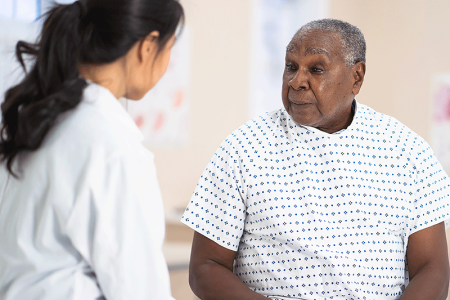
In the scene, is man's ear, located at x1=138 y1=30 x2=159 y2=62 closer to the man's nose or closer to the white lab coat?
the white lab coat

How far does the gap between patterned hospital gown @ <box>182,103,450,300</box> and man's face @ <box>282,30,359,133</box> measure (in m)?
0.08

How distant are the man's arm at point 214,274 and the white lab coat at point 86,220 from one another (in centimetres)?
59

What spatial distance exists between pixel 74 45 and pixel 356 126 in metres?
1.02

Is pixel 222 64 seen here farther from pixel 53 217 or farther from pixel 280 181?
pixel 53 217

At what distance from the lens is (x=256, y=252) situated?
1.44 meters

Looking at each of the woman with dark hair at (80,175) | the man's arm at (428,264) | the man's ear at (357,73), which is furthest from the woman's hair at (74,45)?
the man's arm at (428,264)

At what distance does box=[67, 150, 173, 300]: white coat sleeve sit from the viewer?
0.75 m

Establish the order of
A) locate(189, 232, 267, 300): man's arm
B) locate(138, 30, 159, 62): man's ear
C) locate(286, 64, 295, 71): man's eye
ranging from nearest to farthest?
locate(138, 30, 159, 62): man's ear, locate(189, 232, 267, 300): man's arm, locate(286, 64, 295, 71): man's eye

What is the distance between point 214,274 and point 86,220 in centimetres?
73

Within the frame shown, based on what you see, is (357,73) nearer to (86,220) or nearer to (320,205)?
(320,205)

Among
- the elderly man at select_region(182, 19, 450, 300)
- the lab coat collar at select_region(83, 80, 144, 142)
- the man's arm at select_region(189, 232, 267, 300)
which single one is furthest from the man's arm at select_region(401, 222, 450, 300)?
the lab coat collar at select_region(83, 80, 144, 142)

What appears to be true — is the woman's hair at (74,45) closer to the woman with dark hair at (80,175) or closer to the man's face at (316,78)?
the woman with dark hair at (80,175)

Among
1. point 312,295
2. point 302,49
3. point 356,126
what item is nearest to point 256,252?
point 312,295

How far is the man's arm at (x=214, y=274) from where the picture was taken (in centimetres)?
137
